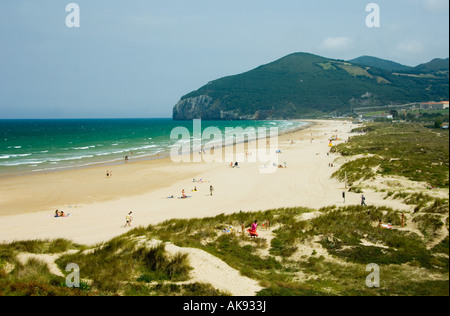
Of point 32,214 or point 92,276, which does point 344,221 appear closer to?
point 92,276

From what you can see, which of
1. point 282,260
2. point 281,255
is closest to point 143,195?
point 281,255

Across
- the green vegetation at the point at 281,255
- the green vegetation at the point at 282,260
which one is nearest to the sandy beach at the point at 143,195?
the green vegetation at the point at 281,255

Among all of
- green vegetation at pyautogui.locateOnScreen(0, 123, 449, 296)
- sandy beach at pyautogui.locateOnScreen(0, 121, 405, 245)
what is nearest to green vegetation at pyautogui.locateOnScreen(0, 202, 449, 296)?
green vegetation at pyautogui.locateOnScreen(0, 123, 449, 296)

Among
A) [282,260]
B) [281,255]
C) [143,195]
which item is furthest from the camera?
[143,195]

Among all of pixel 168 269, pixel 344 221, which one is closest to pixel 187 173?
pixel 344 221

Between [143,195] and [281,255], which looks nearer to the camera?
[281,255]

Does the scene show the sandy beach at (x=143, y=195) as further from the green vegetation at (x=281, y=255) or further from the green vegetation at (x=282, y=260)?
the green vegetation at (x=282, y=260)

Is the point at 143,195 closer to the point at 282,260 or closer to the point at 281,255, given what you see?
the point at 281,255
